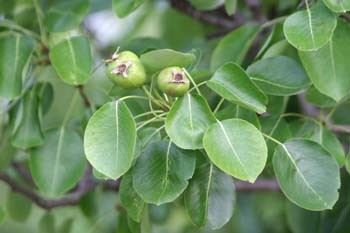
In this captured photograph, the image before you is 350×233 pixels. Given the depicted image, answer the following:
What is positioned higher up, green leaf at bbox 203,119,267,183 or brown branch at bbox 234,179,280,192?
green leaf at bbox 203,119,267,183

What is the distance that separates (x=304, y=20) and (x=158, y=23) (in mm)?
1346

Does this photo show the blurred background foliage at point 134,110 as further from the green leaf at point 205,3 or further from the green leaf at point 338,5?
the green leaf at point 338,5

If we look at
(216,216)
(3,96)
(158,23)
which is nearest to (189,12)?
(158,23)

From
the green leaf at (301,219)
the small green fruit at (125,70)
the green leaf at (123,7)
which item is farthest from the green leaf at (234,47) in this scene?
the green leaf at (301,219)

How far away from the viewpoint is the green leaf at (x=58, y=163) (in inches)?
61.1

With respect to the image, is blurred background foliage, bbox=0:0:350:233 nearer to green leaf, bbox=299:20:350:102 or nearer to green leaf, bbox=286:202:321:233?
green leaf, bbox=286:202:321:233

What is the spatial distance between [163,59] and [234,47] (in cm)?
36

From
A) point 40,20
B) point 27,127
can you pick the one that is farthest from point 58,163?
point 40,20

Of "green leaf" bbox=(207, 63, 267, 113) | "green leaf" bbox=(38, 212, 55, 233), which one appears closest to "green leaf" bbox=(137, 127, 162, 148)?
"green leaf" bbox=(207, 63, 267, 113)

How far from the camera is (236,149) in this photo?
1.15 meters

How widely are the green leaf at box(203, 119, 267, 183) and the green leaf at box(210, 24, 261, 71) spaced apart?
14.1 inches

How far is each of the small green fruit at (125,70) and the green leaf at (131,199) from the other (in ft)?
0.49

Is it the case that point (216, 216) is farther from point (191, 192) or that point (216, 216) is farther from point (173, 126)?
point (173, 126)

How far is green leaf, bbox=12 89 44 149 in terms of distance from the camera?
156 cm
